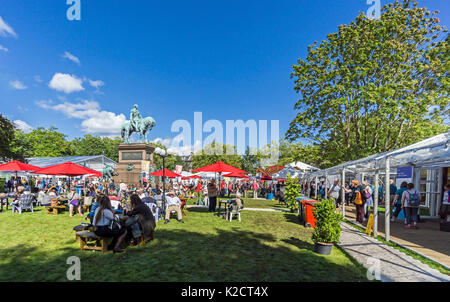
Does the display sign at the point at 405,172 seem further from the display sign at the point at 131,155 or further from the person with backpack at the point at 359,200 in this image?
the display sign at the point at 131,155

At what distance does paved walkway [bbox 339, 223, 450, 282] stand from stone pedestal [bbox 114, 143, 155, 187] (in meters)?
19.4

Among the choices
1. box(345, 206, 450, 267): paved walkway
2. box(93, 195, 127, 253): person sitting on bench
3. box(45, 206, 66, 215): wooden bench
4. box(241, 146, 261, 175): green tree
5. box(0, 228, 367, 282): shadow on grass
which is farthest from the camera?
box(241, 146, 261, 175): green tree

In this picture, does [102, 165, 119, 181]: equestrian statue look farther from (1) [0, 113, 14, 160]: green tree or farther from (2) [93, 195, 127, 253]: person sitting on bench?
(2) [93, 195, 127, 253]: person sitting on bench

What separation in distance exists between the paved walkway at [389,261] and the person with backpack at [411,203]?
3.05 m

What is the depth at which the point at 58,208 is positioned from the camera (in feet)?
38.5

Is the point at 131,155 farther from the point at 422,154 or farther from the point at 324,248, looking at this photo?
the point at 422,154

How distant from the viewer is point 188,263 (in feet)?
17.6

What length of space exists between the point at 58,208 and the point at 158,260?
9.10 meters

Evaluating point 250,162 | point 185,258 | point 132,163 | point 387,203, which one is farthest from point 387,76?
point 250,162

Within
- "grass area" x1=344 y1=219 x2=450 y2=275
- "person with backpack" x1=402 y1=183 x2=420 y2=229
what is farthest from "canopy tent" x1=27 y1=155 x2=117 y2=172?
"grass area" x1=344 y1=219 x2=450 y2=275

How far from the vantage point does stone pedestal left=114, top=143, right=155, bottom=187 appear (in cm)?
2297

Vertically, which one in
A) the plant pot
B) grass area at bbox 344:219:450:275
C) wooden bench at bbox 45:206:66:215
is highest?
the plant pot
